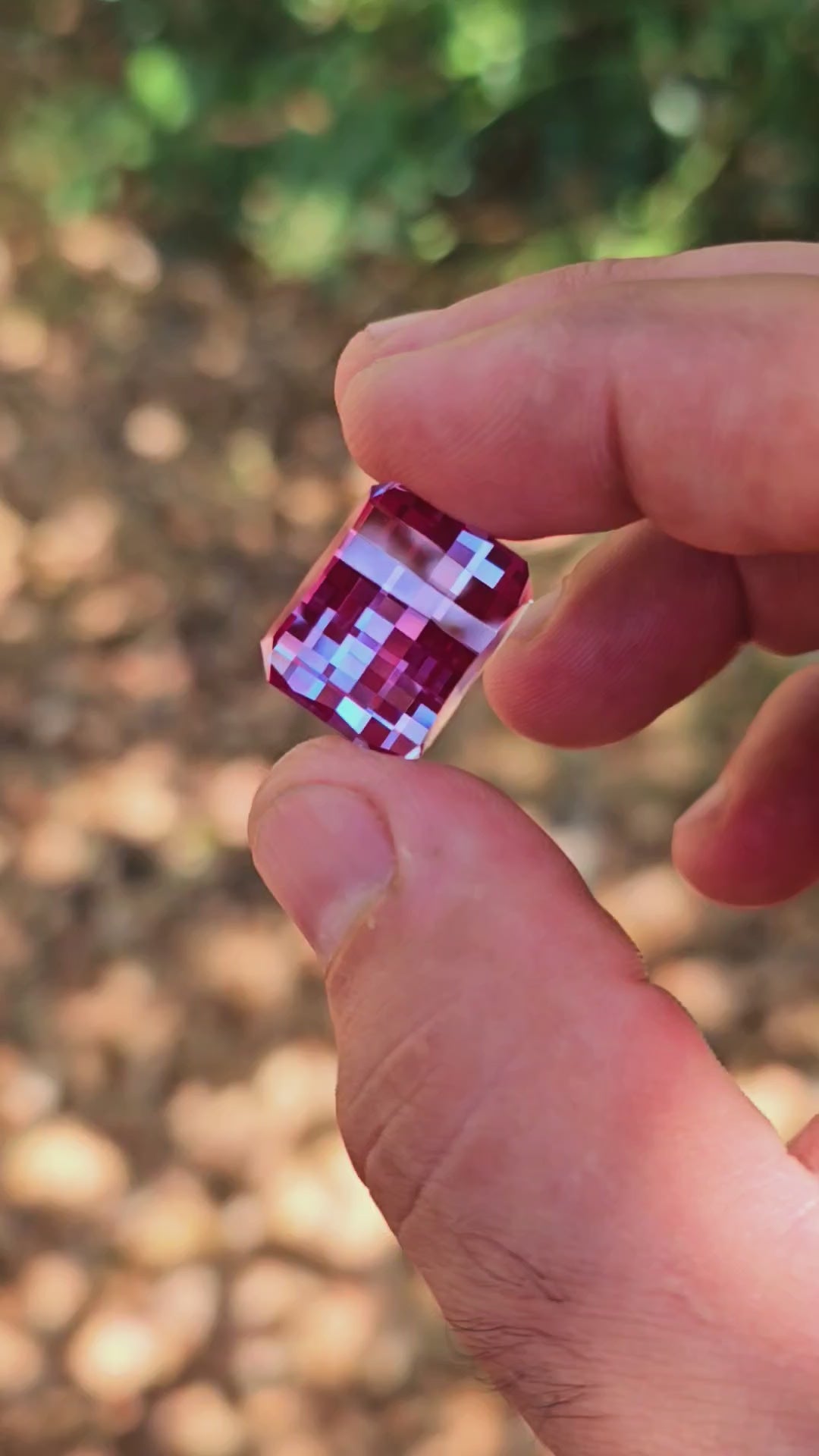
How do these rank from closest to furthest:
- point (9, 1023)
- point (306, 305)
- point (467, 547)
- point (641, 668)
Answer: point (467, 547)
point (641, 668)
point (9, 1023)
point (306, 305)

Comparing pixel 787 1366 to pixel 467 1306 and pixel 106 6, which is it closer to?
pixel 467 1306

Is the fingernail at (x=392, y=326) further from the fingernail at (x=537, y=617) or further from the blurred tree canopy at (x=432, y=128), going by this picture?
the blurred tree canopy at (x=432, y=128)

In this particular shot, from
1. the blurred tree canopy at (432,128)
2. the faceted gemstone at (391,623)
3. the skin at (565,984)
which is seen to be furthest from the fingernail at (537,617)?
the blurred tree canopy at (432,128)

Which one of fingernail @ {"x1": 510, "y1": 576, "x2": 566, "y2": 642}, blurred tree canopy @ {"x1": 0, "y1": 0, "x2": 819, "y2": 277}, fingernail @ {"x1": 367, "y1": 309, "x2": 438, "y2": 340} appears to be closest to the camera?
fingernail @ {"x1": 367, "y1": 309, "x2": 438, "y2": 340}

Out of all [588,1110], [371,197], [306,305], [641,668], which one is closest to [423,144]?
[371,197]

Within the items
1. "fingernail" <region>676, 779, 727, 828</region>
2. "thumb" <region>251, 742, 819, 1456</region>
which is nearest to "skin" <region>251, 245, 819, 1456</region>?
"thumb" <region>251, 742, 819, 1456</region>

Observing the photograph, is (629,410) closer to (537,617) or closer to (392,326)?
(392,326)

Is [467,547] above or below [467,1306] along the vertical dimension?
above

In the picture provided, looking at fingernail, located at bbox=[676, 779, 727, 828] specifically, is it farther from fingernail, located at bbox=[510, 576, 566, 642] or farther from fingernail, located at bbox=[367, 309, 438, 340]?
fingernail, located at bbox=[367, 309, 438, 340]
